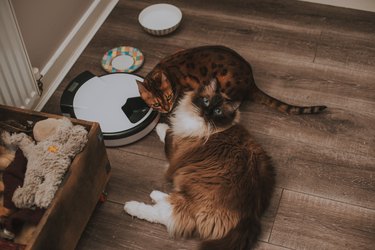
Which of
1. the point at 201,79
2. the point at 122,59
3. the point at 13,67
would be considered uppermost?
the point at 13,67

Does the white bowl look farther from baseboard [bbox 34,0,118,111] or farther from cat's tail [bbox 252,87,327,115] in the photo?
cat's tail [bbox 252,87,327,115]

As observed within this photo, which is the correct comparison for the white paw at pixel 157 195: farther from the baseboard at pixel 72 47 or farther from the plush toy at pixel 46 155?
the baseboard at pixel 72 47

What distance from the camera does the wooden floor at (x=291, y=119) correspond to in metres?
1.96

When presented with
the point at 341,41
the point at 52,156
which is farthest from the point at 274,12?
the point at 52,156

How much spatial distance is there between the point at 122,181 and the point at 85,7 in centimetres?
116

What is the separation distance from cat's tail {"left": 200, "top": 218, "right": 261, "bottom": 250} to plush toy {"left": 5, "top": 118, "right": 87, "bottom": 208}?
597mm

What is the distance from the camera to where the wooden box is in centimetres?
155

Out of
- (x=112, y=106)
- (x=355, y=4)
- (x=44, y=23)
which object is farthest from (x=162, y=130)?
(x=355, y=4)

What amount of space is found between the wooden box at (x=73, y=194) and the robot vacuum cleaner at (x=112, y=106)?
10.8 inches

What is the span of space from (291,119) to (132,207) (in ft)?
3.02

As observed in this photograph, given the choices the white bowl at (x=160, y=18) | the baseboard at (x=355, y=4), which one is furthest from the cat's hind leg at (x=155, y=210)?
the baseboard at (x=355, y=4)

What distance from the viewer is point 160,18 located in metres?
2.83

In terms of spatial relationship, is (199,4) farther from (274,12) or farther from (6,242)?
(6,242)

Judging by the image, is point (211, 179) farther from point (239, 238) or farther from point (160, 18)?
point (160, 18)
